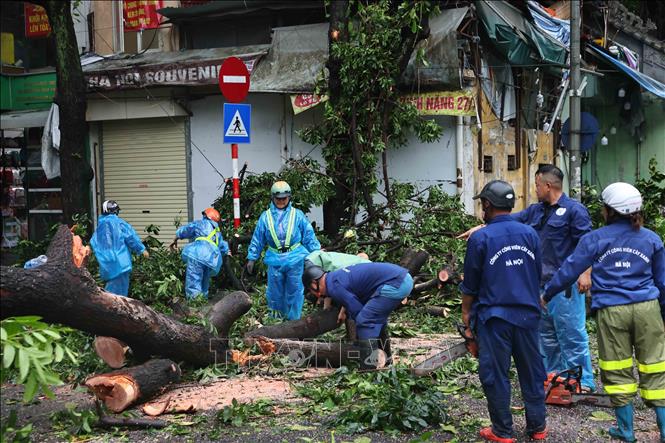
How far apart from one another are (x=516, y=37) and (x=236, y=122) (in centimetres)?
577

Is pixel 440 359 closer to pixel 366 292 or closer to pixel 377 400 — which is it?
pixel 377 400

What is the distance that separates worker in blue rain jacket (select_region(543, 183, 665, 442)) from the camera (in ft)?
17.0

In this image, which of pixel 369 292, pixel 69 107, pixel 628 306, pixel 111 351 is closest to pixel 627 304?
pixel 628 306

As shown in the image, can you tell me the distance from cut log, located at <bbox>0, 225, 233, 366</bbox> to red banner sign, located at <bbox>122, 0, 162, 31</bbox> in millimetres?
10780

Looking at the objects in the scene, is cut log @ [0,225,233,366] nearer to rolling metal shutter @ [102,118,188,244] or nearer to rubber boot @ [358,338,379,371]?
rubber boot @ [358,338,379,371]

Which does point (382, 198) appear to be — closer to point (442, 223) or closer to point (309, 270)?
point (442, 223)

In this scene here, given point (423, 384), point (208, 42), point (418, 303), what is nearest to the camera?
point (423, 384)

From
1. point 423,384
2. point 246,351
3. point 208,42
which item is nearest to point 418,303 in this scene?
point 246,351

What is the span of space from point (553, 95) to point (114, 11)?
10197 millimetres

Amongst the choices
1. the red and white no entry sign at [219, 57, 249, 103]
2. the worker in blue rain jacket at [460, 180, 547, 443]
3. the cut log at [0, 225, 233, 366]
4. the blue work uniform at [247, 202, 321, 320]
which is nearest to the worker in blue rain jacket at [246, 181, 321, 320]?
the blue work uniform at [247, 202, 321, 320]

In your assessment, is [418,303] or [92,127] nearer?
[418,303]

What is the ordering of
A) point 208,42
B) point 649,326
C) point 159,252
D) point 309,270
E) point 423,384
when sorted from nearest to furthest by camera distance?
point 649,326 < point 423,384 < point 309,270 < point 159,252 < point 208,42

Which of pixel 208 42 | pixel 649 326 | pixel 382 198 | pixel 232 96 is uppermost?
pixel 208 42

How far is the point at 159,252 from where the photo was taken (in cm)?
1139
